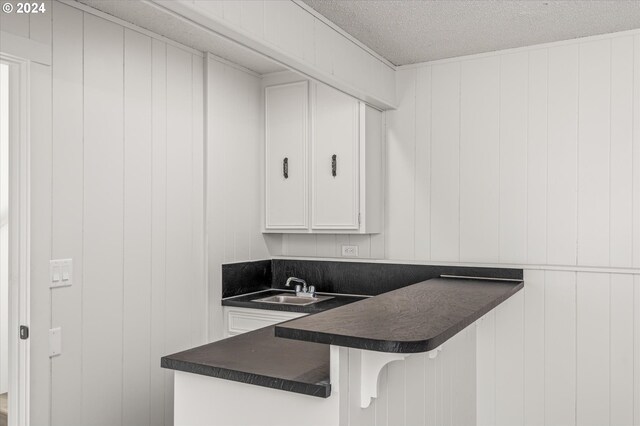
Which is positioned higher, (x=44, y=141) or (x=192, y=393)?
(x=44, y=141)

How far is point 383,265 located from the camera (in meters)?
3.52

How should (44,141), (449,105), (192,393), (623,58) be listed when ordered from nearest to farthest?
(192,393), (44,141), (623,58), (449,105)

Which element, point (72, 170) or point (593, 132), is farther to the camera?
point (593, 132)

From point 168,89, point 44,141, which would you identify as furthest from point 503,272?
point 44,141

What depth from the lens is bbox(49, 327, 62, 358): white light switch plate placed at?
241cm

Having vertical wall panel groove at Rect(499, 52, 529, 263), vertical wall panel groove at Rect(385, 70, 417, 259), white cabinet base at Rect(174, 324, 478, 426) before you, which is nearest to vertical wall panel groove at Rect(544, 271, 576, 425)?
vertical wall panel groove at Rect(499, 52, 529, 263)

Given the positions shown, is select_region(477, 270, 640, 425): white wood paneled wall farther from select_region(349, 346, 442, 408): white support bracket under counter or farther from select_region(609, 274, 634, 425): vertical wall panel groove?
select_region(349, 346, 442, 408): white support bracket under counter

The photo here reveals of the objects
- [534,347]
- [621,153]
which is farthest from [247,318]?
[621,153]

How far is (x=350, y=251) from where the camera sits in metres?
3.69

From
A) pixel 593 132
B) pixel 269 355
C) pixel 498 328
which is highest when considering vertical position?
pixel 593 132

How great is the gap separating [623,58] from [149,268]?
2.88m

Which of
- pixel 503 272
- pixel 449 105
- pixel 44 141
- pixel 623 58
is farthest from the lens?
pixel 449 105

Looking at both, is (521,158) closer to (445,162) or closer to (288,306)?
(445,162)

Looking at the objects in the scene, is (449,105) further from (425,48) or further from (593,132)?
(593,132)
